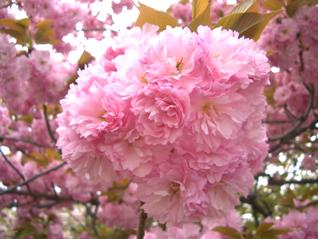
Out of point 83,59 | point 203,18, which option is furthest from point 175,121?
point 83,59

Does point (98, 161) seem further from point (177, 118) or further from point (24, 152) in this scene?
point (24, 152)

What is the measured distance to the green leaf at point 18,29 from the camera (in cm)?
263

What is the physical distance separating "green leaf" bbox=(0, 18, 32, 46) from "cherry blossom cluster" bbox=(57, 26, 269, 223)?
1598 millimetres

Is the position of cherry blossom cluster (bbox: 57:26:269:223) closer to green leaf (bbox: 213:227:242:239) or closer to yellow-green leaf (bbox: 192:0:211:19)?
yellow-green leaf (bbox: 192:0:211:19)

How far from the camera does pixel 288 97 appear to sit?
3.39 metres

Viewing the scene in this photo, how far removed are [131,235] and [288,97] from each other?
5.05 ft

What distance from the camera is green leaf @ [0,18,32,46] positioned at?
2.63 metres

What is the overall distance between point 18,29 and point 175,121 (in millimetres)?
1881

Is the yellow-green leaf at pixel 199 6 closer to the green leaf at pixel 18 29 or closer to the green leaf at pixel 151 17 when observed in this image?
the green leaf at pixel 151 17

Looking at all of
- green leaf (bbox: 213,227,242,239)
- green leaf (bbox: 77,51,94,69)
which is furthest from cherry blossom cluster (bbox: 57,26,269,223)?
green leaf (bbox: 77,51,94,69)

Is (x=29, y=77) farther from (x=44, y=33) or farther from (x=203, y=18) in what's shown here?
(x=203, y=18)

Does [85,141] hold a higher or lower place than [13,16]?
lower

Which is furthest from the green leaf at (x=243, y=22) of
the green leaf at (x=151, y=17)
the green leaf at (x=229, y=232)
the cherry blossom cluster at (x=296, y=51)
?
the cherry blossom cluster at (x=296, y=51)

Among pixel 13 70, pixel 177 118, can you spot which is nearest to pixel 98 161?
pixel 177 118
